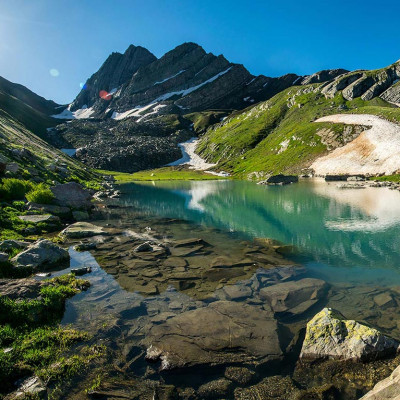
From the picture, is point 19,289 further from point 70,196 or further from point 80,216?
point 70,196

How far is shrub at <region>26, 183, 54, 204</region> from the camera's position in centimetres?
3258

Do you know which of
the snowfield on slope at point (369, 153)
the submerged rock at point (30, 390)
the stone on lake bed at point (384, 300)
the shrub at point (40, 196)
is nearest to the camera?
the submerged rock at point (30, 390)

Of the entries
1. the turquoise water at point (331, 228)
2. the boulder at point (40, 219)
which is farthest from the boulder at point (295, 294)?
the boulder at point (40, 219)

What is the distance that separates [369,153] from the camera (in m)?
98.9

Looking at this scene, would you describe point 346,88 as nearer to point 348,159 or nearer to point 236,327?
point 348,159

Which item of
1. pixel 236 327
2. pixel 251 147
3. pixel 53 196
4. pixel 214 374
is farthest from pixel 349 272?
pixel 251 147

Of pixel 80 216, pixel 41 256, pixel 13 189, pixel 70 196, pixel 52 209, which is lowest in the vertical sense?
pixel 80 216

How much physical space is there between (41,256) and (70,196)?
936 inches

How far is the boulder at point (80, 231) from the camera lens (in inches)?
1081

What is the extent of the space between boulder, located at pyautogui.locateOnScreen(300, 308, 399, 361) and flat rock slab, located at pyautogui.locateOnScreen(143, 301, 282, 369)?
4.61 feet

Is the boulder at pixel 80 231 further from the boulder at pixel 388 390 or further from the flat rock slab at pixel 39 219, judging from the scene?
the boulder at pixel 388 390

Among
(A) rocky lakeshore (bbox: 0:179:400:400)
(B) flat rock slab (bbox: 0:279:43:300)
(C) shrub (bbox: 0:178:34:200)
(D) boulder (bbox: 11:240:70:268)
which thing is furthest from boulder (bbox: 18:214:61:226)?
(B) flat rock slab (bbox: 0:279:43:300)

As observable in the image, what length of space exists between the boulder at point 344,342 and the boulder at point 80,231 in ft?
78.6

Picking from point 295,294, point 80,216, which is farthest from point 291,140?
point 295,294
